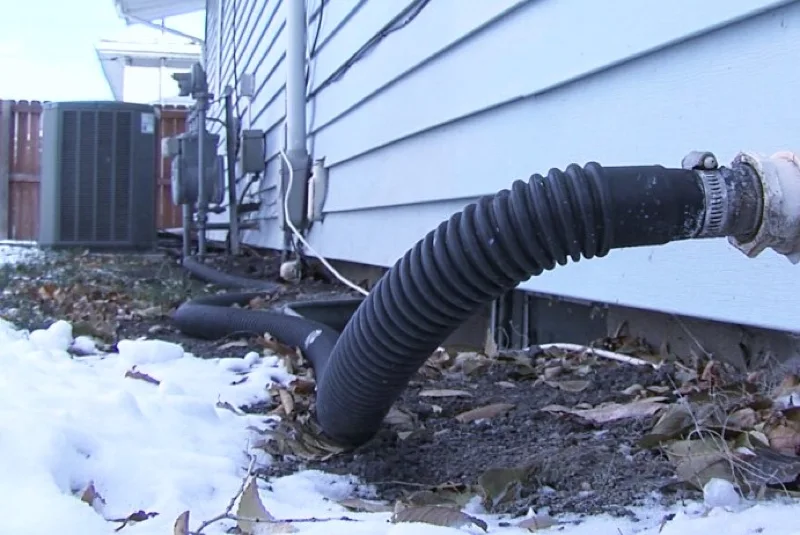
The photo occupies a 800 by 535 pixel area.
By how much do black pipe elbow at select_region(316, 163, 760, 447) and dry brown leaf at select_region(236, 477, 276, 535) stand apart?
13.8 inches

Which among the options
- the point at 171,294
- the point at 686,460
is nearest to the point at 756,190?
the point at 686,460

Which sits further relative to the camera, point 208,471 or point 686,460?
point 208,471

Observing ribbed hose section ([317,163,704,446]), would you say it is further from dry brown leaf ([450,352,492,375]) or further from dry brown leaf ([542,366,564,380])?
dry brown leaf ([450,352,492,375])

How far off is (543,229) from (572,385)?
0.89 metres

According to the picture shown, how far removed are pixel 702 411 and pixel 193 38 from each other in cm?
1696

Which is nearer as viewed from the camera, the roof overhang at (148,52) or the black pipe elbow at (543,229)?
the black pipe elbow at (543,229)

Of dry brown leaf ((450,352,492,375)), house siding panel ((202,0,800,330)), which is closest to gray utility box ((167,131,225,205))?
house siding panel ((202,0,800,330))

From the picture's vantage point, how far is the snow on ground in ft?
3.71

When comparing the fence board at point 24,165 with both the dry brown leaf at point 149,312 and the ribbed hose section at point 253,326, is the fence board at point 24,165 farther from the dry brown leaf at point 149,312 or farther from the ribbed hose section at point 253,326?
the ribbed hose section at point 253,326

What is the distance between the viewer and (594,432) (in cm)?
170

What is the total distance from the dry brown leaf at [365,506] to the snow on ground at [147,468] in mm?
18

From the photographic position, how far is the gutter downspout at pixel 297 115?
208 inches

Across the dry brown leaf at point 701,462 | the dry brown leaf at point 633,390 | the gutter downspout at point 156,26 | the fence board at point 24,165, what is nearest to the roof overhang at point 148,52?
the gutter downspout at point 156,26

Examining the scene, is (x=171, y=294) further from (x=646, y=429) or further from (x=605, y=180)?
(x=605, y=180)
